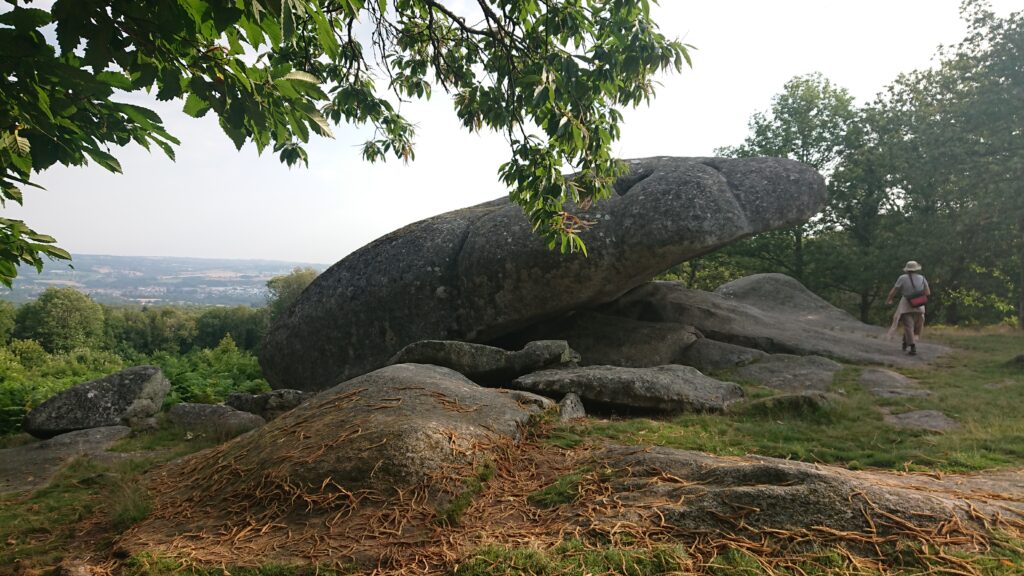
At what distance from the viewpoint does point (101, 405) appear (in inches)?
420

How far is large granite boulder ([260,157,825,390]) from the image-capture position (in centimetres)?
1260

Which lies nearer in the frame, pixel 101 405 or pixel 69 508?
pixel 69 508

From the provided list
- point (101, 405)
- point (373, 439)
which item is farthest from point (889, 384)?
point (101, 405)

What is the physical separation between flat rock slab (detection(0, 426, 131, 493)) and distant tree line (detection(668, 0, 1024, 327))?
77.6 feet

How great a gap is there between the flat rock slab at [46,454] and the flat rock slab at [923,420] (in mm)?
11153

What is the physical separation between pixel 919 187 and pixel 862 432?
20942 millimetres

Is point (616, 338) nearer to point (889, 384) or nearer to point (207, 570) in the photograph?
point (889, 384)

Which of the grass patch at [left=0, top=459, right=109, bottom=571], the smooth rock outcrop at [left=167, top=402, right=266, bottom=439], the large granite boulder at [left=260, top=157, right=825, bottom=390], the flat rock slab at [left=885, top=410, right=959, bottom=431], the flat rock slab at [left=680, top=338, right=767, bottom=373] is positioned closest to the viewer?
the grass patch at [left=0, top=459, right=109, bottom=571]

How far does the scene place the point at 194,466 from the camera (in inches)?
276

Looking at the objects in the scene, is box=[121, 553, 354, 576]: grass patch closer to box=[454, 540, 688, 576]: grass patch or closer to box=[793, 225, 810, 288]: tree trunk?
box=[454, 540, 688, 576]: grass patch

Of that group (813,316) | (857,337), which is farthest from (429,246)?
(813,316)

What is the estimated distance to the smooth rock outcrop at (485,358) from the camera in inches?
395

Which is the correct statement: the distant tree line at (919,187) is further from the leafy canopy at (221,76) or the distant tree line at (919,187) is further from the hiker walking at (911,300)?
the leafy canopy at (221,76)

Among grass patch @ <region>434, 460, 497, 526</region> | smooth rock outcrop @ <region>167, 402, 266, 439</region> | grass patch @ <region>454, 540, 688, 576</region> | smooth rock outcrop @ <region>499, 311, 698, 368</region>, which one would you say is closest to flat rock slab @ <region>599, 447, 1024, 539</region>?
grass patch @ <region>454, 540, 688, 576</region>
